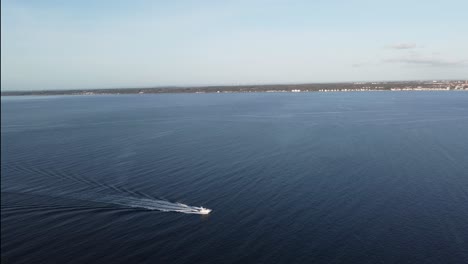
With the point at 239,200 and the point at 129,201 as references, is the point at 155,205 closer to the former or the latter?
the point at 129,201

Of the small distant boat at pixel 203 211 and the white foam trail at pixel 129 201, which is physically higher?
the white foam trail at pixel 129 201

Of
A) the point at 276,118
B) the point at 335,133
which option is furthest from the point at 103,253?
the point at 276,118

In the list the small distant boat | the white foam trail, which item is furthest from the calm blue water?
the small distant boat

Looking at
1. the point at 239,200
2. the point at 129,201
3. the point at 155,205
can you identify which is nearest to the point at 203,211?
the point at 239,200

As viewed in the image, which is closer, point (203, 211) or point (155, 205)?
point (203, 211)

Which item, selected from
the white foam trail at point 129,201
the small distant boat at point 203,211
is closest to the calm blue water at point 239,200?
the white foam trail at point 129,201

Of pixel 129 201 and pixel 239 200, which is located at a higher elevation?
pixel 129 201

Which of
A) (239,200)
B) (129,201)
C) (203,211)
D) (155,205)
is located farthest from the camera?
(239,200)

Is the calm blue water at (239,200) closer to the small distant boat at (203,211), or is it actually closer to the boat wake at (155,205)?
the boat wake at (155,205)
